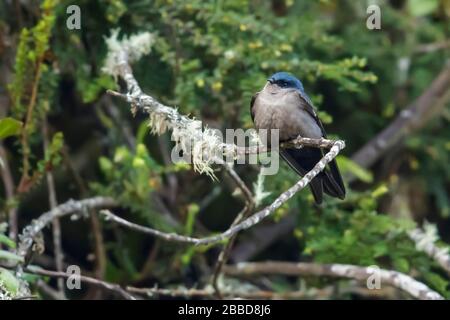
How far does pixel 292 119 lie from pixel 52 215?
1410mm

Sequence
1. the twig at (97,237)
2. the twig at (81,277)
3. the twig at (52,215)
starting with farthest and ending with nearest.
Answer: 1. the twig at (97,237)
2. the twig at (52,215)
3. the twig at (81,277)

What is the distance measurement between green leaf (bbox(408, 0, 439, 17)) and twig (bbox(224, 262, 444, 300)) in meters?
2.21

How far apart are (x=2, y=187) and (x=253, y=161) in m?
1.98

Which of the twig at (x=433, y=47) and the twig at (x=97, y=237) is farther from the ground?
the twig at (x=433, y=47)

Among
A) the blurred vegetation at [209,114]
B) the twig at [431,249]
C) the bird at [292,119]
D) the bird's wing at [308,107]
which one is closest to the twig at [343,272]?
the blurred vegetation at [209,114]

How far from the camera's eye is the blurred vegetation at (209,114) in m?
5.45

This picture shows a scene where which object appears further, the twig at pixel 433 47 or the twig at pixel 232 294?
the twig at pixel 433 47

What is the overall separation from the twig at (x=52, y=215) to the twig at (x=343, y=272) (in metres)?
A: 0.93

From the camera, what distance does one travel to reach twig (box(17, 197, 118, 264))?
15.8 feet

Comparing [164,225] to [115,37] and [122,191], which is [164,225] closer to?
[122,191]

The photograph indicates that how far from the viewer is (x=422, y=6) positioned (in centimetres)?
700

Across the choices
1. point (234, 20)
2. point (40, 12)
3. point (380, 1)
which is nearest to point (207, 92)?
point (234, 20)

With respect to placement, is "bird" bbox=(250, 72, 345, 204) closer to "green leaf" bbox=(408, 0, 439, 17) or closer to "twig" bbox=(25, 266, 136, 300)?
"twig" bbox=(25, 266, 136, 300)

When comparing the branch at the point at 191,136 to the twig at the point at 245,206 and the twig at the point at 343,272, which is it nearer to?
the twig at the point at 245,206
